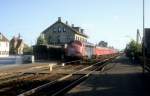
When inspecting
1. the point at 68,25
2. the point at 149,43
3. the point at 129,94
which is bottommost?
the point at 129,94

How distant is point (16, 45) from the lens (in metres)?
148

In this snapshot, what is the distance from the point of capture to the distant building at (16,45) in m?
145

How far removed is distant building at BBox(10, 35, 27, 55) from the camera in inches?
5708

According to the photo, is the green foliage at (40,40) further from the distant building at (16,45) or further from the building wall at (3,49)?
the distant building at (16,45)

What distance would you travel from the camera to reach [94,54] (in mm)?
66688

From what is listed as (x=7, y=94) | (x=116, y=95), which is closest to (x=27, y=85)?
(x=7, y=94)

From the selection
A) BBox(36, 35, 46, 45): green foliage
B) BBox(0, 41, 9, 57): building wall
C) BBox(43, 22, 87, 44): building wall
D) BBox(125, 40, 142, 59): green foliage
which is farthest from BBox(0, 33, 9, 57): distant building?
BBox(125, 40, 142, 59): green foliage

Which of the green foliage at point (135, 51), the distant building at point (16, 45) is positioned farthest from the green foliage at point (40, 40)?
the distant building at point (16, 45)

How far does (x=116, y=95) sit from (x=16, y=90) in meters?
5.31

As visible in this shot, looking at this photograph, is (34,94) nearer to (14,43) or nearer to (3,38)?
(3,38)

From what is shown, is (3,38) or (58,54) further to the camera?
(3,38)

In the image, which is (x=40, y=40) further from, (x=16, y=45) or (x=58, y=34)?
(x=16, y=45)

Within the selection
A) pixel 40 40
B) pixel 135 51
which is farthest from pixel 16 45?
pixel 135 51

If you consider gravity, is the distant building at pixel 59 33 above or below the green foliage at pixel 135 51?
above
